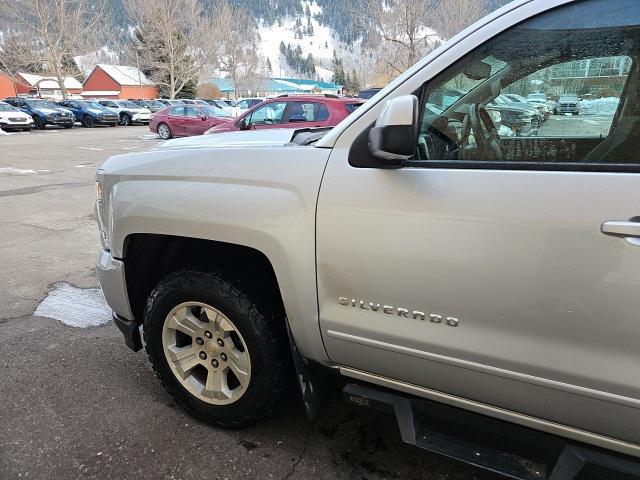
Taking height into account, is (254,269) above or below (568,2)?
below

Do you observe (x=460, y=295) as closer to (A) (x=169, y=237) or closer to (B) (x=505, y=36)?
(B) (x=505, y=36)

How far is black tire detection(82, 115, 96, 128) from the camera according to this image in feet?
101

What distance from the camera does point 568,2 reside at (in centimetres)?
159

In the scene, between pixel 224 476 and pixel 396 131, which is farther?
pixel 224 476

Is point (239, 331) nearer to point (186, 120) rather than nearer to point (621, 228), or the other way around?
point (621, 228)

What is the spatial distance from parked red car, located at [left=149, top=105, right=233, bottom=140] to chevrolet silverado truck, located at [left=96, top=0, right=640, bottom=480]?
18934mm

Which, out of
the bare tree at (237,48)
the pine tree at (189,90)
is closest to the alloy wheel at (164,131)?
the pine tree at (189,90)

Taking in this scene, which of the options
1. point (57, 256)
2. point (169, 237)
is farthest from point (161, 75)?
point (169, 237)

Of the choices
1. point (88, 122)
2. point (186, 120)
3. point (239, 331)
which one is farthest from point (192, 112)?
point (239, 331)

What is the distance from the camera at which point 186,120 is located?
2075 cm

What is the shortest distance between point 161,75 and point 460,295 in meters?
54.9

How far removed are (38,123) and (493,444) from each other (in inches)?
1252

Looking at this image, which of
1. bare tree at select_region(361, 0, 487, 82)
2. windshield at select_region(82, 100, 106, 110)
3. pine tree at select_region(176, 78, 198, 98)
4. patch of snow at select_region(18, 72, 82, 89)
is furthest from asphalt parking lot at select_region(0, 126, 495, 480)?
patch of snow at select_region(18, 72, 82, 89)

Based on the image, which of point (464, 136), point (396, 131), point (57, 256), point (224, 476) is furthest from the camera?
point (57, 256)
